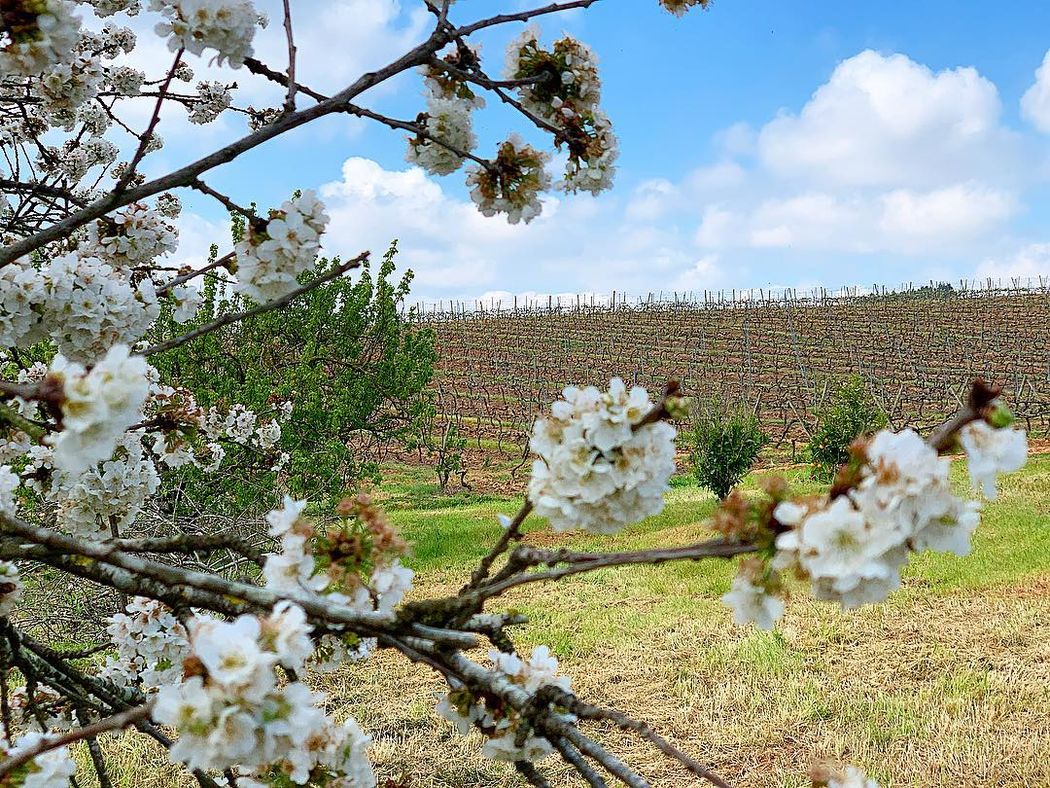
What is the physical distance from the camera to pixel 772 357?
88.0ft

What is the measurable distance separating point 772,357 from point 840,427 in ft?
51.4

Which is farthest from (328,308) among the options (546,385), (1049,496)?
(546,385)

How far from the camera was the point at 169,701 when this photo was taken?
30.2 inches

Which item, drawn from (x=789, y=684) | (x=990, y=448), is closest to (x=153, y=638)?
(x=990, y=448)

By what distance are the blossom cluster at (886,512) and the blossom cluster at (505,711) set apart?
0.49 metres

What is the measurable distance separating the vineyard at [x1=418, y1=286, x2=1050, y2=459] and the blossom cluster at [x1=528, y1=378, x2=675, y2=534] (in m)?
16.5

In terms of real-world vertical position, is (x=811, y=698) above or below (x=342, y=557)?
Result: below

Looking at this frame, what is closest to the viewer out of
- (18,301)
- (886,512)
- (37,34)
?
(886,512)

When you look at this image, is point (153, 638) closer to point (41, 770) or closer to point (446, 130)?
point (41, 770)

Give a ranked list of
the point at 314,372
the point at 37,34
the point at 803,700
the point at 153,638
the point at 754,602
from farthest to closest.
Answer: the point at 314,372 < the point at 803,700 < the point at 153,638 < the point at 37,34 < the point at 754,602

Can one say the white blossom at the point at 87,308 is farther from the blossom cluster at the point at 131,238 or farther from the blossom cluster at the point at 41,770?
the blossom cluster at the point at 41,770

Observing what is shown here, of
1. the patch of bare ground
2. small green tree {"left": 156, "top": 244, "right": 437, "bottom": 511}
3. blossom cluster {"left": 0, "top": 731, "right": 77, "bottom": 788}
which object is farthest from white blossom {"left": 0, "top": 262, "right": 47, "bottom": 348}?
small green tree {"left": 156, "top": 244, "right": 437, "bottom": 511}

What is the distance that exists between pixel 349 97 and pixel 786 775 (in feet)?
12.3

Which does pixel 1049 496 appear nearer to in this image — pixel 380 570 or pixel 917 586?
pixel 917 586
